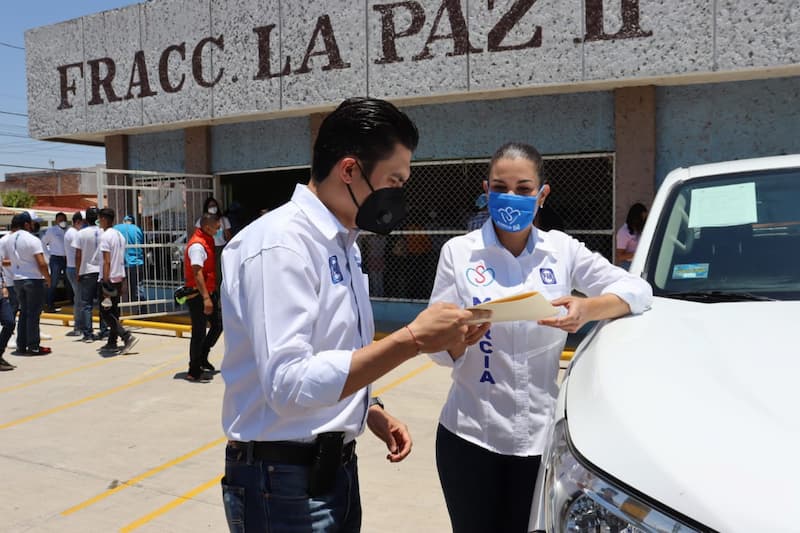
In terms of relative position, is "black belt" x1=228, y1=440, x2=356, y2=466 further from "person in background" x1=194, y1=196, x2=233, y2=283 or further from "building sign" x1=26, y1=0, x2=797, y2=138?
"person in background" x1=194, y1=196, x2=233, y2=283

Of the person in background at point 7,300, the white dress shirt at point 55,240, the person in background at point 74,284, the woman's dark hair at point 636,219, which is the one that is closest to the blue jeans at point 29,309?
the person in background at point 7,300

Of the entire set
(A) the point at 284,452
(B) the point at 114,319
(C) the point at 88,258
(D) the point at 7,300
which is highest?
(C) the point at 88,258

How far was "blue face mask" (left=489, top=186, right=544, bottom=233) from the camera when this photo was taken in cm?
234

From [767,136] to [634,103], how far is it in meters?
1.53

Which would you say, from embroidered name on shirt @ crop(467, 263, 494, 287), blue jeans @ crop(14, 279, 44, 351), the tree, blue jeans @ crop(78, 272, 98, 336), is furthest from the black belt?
the tree

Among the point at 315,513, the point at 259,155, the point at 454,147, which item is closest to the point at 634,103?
the point at 454,147

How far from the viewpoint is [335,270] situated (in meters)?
1.65

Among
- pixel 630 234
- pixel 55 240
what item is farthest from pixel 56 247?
pixel 630 234

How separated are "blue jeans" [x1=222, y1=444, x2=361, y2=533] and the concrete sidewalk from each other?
221 cm

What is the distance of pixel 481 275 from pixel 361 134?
33.7 inches

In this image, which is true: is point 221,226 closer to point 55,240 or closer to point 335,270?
point 55,240

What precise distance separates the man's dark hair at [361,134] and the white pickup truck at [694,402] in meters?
0.74

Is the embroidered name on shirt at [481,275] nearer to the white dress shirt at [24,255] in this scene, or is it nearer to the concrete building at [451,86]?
the concrete building at [451,86]

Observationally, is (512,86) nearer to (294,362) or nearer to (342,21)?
(342,21)
